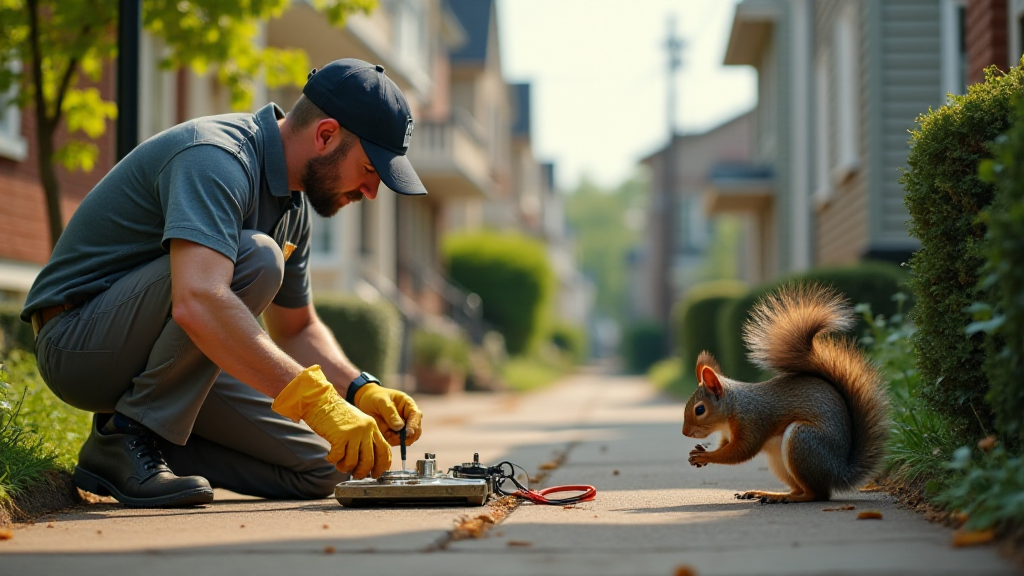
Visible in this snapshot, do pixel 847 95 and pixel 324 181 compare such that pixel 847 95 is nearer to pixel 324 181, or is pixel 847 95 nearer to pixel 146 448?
pixel 324 181

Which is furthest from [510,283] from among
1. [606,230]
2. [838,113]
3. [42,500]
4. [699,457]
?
[606,230]

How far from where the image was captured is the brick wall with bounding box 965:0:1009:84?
777 cm

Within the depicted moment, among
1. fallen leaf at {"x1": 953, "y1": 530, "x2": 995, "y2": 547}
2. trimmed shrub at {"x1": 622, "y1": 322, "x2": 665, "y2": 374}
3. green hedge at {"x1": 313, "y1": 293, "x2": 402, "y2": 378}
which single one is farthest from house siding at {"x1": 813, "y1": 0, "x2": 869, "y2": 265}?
trimmed shrub at {"x1": 622, "y1": 322, "x2": 665, "y2": 374}

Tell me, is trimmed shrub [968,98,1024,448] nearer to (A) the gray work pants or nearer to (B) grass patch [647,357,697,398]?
(A) the gray work pants

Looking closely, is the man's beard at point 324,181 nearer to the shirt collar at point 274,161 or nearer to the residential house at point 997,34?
the shirt collar at point 274,161

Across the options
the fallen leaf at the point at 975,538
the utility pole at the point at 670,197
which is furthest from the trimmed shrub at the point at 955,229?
the utility pole at the point at 670,197

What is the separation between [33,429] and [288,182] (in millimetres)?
1320

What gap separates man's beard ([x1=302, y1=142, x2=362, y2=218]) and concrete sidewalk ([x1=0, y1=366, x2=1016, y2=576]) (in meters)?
1.12

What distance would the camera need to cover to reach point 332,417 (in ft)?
12.5

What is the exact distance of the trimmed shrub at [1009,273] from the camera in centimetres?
274

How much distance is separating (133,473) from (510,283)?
2253cm

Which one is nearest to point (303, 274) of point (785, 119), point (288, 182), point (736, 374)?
point (288, 182)

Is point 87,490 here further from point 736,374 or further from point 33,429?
point 736,374

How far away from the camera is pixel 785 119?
57.7 ft
